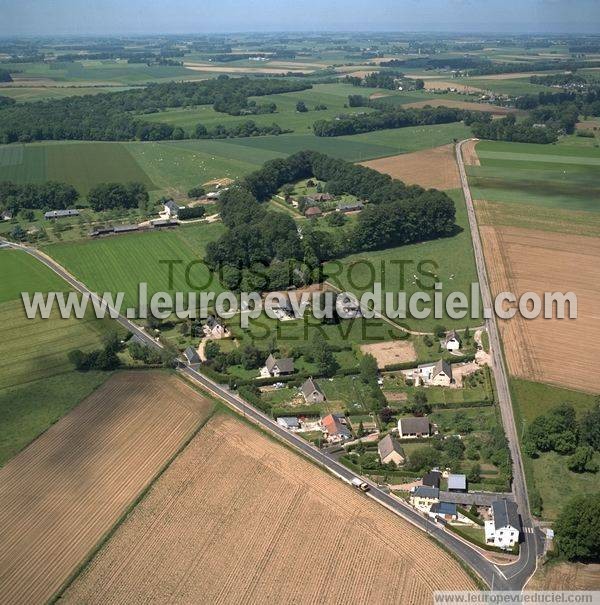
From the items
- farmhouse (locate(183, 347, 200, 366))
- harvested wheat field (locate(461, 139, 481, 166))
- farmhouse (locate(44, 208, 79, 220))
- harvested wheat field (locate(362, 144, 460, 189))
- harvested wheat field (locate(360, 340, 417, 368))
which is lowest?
harvested wheat field (locate(461, 139, 481, 166))

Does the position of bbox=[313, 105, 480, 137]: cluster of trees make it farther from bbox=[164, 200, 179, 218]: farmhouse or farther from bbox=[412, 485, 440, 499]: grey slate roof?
bbox=[412, 485, 440, 499]: grey slate roof

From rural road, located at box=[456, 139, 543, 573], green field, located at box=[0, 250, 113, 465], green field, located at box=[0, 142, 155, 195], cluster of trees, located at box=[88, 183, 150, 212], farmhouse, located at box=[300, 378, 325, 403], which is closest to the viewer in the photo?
rural road, located at box=[456, 139, 543, 573]

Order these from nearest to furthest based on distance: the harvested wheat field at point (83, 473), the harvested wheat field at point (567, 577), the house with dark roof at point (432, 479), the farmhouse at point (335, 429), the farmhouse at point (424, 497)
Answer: the harvested wheat field at point (567, 577)
the harvested wheat field at point (83, 473)
the farmhouse at point (424, 497)
the house with dark roof at point (432, 479)
the farmhouse at point (335, 429)

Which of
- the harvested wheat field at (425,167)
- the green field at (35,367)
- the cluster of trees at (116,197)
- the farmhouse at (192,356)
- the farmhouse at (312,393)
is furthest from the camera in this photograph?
the harvested wheat field at (425,167)

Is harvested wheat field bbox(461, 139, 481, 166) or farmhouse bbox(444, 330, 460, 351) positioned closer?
farmhouse bbox(444, 330, 460, 351)

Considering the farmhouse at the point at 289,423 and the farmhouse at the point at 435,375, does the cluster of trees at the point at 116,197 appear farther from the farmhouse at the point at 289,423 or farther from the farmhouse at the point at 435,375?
the farmhouse at the point at 435,375

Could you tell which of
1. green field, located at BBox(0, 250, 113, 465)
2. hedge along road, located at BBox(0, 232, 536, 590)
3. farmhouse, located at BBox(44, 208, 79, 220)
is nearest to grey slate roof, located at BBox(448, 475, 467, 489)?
hedge along road, located at BBox(0, 232, 536, 590)

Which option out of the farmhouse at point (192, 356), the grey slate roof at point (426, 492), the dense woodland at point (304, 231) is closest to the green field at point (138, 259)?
the dense woodland at point (304, 231)
